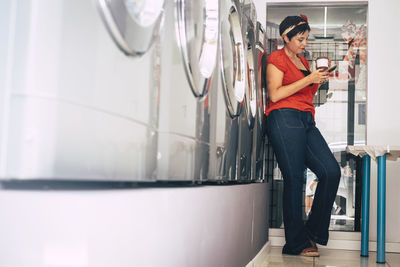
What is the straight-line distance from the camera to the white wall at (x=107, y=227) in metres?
0.71

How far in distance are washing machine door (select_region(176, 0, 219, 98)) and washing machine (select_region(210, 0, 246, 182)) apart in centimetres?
8

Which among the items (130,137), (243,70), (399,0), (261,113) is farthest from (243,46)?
(399,0)

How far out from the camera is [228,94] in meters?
1.68

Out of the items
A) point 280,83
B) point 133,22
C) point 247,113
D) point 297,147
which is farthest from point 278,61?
point 133,22

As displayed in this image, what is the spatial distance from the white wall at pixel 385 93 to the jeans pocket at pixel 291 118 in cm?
81

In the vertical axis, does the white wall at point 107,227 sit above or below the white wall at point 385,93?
below

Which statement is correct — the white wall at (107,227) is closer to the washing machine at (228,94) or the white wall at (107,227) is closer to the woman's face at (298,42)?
the washing machine at (228,94)

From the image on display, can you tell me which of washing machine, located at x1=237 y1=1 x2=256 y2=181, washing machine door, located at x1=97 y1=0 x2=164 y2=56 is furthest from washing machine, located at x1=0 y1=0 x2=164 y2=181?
washing machine, located at x1=237 y1=1 x2=256 y2=181

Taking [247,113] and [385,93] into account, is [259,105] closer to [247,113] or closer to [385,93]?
[247,113]

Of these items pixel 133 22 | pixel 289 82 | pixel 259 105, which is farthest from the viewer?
pixel 289 82

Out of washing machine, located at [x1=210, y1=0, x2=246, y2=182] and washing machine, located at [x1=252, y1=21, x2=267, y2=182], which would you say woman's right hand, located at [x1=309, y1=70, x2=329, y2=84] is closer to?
washing machine, located at [x1=252, y1=21, x2=267, y2=182]

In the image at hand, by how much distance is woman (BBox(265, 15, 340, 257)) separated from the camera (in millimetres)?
2791

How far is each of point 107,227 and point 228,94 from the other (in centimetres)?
94

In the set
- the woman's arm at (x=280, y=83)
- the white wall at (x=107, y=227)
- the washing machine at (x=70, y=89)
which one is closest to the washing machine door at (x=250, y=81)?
the woman's arm at (x=280, y=83)
